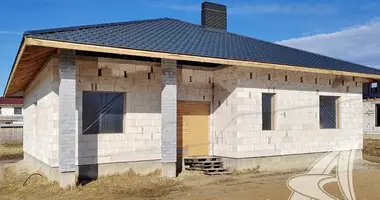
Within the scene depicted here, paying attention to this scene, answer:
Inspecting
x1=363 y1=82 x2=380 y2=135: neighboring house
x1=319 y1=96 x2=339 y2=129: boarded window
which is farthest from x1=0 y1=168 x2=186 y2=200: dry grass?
x1=363 y1=82 x2=380 y2=135: neighboring house

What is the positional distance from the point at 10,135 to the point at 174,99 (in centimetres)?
2651

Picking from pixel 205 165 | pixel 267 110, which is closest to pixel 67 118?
pixel 205 165

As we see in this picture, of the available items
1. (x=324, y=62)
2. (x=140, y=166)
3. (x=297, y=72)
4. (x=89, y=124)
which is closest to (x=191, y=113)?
(x=140, y=166)

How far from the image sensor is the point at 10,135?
32.0m

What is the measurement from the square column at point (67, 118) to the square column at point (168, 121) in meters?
2.78

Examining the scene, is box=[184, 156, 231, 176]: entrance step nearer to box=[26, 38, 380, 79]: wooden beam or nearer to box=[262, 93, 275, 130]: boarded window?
box=[262, 93, 275, 130]: boarded window

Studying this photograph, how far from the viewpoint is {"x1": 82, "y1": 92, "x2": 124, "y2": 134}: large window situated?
10.8 metres

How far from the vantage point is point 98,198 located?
28.3 ft

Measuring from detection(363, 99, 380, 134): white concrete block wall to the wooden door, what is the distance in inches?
1039

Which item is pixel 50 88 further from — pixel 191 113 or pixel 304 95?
pixel 304 95

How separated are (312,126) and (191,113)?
17.4 ft

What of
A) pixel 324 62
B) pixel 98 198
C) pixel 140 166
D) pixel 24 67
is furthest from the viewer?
pixel 324 62

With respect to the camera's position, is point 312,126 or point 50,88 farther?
point 312,126

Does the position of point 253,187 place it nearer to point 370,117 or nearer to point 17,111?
point 370,117
